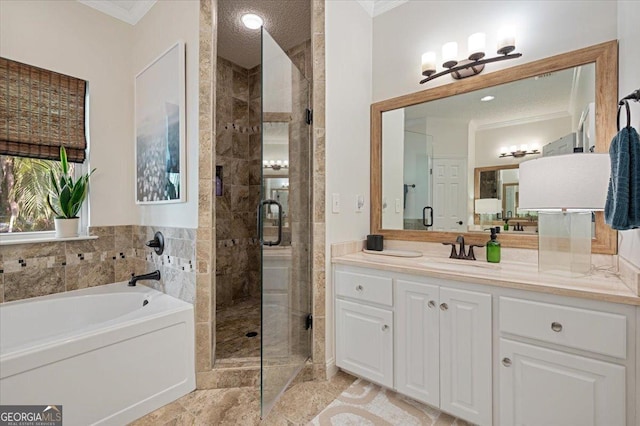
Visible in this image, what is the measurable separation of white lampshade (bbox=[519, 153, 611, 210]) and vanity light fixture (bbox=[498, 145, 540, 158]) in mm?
502

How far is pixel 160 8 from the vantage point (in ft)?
7.74

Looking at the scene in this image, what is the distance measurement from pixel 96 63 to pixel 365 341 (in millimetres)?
3157

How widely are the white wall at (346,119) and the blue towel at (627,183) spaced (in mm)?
1413

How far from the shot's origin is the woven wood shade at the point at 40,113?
2.04 meters

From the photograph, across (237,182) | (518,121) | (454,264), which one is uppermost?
(518,121)

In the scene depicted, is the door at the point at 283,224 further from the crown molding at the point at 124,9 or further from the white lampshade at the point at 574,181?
the crown molding at the point at 124,9

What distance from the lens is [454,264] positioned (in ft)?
5.83

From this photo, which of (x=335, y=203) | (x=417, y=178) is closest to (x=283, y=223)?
(x=335, y=203)

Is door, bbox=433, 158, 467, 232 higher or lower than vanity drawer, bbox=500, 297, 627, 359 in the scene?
higher

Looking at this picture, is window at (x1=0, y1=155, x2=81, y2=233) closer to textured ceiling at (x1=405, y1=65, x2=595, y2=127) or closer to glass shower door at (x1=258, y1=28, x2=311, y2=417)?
glass shower door at (x1=258, y1=28, x2=311, y2=417)

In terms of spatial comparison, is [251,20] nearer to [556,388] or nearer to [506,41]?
[506,41]

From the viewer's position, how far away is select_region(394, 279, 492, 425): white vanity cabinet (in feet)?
4.69

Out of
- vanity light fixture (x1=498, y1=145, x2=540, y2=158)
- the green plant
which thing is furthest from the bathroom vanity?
the green plant

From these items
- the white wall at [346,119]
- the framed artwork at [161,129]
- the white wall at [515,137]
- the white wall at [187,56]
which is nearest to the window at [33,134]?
the framed artwork at [161,129]
